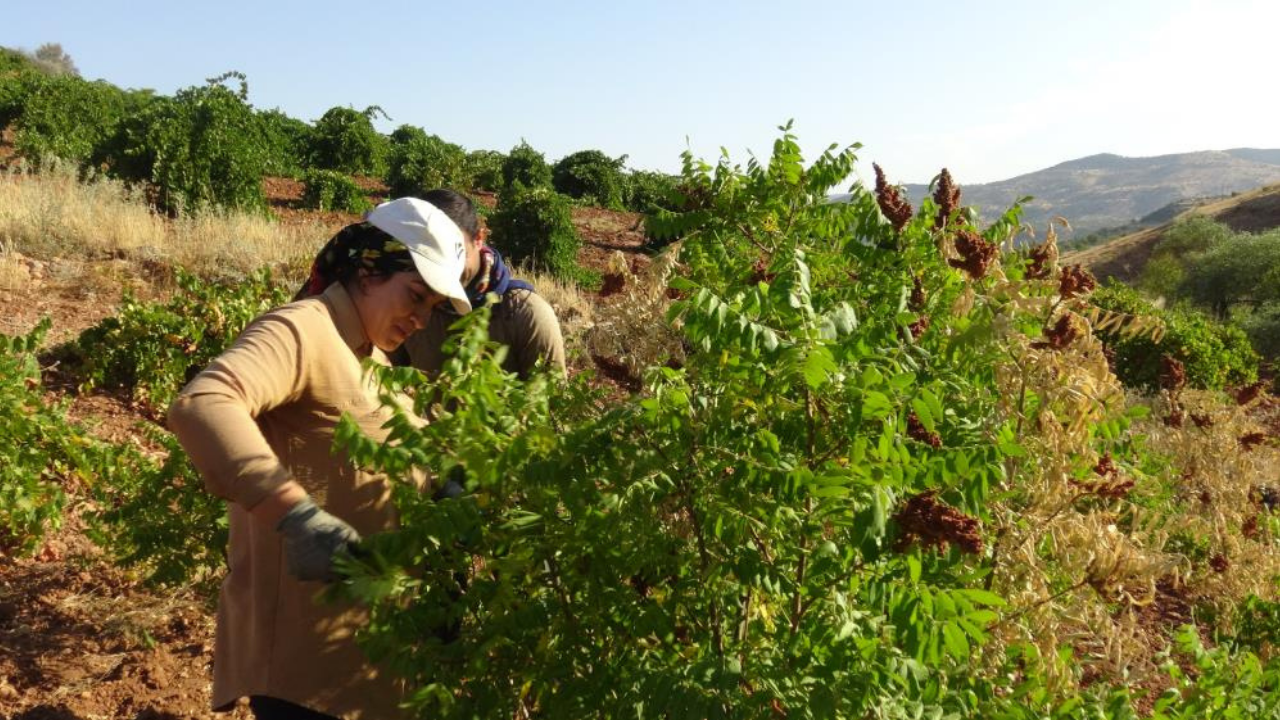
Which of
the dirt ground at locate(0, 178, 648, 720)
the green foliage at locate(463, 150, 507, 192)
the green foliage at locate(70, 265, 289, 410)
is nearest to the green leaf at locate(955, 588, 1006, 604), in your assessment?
the dirt ground at locate(0, 178, 648, 720)

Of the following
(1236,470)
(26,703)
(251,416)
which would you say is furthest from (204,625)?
(1236,470)

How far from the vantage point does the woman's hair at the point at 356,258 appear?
7.25ft

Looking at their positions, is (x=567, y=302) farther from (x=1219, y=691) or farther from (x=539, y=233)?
(x=1219, y=691)

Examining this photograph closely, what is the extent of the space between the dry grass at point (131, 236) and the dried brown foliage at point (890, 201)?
783 cm

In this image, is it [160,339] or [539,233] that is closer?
[160,339]

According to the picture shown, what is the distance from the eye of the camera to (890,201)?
9.84ft

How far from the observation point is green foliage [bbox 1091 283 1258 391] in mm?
10789

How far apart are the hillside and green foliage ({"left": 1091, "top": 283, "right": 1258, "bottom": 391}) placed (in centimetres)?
2610

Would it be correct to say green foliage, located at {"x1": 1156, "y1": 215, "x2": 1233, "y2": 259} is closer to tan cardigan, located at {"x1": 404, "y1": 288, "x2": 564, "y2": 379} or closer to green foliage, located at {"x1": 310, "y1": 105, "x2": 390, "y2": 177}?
green foliage, located at {"x1": 310, "y1": 105, "x2": 390, "y2": 177}

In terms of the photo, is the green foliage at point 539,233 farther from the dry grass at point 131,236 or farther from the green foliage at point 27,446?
the green foliage at point 27,446

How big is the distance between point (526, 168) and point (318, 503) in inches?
919

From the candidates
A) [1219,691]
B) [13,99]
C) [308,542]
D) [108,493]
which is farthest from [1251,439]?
[13,99]

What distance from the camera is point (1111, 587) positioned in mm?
2949

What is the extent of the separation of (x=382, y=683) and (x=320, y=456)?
56cm
